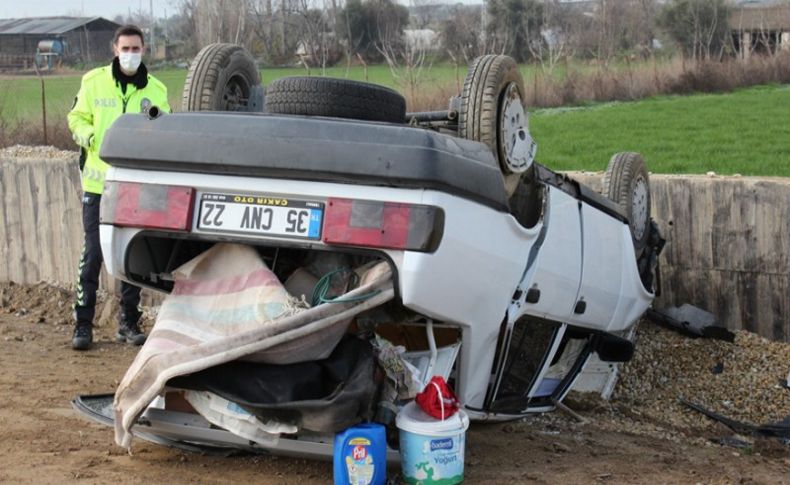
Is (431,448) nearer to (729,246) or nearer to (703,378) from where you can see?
(703,378)

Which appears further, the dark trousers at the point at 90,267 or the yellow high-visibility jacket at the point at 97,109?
the dark trousers at the point at 90,267

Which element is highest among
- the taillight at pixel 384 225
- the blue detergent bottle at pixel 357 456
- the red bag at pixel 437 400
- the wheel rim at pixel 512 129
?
the wheel rim at pixel 512 129

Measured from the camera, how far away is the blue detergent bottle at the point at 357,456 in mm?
4770

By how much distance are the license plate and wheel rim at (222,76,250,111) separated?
124cm

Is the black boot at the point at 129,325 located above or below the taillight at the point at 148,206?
below

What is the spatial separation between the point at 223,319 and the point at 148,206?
547mm

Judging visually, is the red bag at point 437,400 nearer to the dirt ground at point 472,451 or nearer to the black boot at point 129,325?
the dirt ground at point 472,451

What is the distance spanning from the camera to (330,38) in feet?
139

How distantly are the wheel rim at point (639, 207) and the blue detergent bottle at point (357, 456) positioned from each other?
3.44 meters

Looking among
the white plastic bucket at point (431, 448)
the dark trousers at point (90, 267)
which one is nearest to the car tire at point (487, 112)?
the white plastic bucket at point (431, 448)

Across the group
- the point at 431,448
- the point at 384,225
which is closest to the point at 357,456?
the point at 431,448

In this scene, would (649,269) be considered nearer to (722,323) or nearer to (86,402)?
(722,323)

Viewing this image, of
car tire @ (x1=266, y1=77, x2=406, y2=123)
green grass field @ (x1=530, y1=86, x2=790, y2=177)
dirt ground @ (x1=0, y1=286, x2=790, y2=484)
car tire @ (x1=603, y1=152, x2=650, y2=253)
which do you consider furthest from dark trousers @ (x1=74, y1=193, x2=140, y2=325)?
green grass field @ (x1=530, y1=86, x2=790, y2=177)

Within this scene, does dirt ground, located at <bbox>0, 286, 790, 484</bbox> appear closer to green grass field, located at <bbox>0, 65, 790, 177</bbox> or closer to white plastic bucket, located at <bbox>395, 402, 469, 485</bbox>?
white plastic bucket, located at <bbox>395, 402, 469, 485</bbox>
